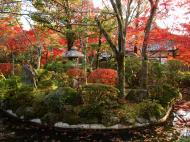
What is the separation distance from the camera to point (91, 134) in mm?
11992

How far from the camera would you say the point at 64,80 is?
19.0 metres

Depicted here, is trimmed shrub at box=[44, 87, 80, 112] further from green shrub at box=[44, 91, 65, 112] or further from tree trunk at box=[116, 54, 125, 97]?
tree trunk at box=[116, 54, 125, 97]

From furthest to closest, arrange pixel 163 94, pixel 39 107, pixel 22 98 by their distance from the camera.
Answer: pixel 163 94 < pixel 22 98 < pixel 39 107

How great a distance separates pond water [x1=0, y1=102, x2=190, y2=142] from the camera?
11.4 m

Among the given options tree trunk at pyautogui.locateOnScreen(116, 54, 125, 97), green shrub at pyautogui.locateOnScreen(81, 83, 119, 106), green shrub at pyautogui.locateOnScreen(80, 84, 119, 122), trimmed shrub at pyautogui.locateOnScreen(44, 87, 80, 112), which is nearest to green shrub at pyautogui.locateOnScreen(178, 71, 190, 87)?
tree trunk at pyautogui.locateOnScreen(116, 54, 125, 97)

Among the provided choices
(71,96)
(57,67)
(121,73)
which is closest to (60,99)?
(71,96)

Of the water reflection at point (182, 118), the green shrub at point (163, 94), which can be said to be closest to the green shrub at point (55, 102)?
the green shrub at point (163, 94)

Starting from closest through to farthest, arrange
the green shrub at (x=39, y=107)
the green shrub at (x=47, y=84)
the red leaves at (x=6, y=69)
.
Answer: the green shrub at (x=39, y=107)
the green shrub at (x=47, y=84)
the red leaves at (x=6, y=69)

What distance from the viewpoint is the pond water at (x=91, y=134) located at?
37.2 feet

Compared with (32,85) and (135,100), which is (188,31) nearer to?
(135,100)

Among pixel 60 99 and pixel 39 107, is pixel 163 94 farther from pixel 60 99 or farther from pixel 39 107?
pixel 39 107

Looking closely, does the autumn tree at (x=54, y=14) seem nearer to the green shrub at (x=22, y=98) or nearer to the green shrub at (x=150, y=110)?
the green shrub at (x=22, y=98)

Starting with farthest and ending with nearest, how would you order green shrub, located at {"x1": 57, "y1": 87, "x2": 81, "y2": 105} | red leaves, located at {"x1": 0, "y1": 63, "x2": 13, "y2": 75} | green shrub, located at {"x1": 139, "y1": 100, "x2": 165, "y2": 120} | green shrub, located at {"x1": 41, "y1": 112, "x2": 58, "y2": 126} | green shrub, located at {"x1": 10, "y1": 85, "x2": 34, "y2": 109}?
red leaves, located at {"x1": 0, "y1": 63, "x2": 13, "y2": 75} → green shrub, located at {"x1": 10, "y1": 85, "x2": 34, "y2": 109} → green shrub, located at {"x1": 57, "y1": 87, "x2": 81, "y2": 105} → green shrub, located at {"x1": 139, "y1": 100, "x2": 165, "y2": 120} → green shrub, located at {"x1": 41, "y1": 112, "x2": 58, "y2": 126}

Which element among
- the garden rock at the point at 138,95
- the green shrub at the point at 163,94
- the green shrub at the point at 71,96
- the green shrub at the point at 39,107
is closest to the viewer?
the green shrub at the point at 39,107
